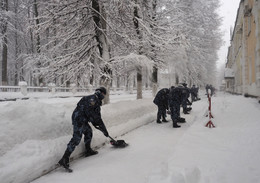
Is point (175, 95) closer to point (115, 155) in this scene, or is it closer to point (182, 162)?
point (115, 155)

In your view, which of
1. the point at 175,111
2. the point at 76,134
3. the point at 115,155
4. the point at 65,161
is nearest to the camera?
the point at 65,161

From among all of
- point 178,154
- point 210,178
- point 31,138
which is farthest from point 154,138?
point 31,138

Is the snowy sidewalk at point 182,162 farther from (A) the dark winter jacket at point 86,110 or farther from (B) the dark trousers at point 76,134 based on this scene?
(A) the dark winter jacket at point 86,110

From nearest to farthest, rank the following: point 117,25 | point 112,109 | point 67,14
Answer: point 112,109 → point 67,14 → point 117,25

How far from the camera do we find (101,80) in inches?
314

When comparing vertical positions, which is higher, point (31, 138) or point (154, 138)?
point (31, 138)

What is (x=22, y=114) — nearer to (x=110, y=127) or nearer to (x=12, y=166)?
(x=12, y=166)

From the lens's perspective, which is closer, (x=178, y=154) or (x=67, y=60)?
(x=178, y=154)

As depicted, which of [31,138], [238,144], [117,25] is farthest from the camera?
[117,25]

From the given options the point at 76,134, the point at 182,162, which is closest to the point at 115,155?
the point at 76,134

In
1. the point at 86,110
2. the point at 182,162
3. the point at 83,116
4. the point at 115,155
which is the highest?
the point at 86,110

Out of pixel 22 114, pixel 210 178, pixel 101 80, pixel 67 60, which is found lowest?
pixel 210 178

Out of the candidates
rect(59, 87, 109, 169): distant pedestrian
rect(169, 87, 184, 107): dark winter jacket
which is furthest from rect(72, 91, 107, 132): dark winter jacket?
rect(169, 87, 184, 107): dark winter jacket

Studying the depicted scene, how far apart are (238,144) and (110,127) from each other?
361 centimetres
